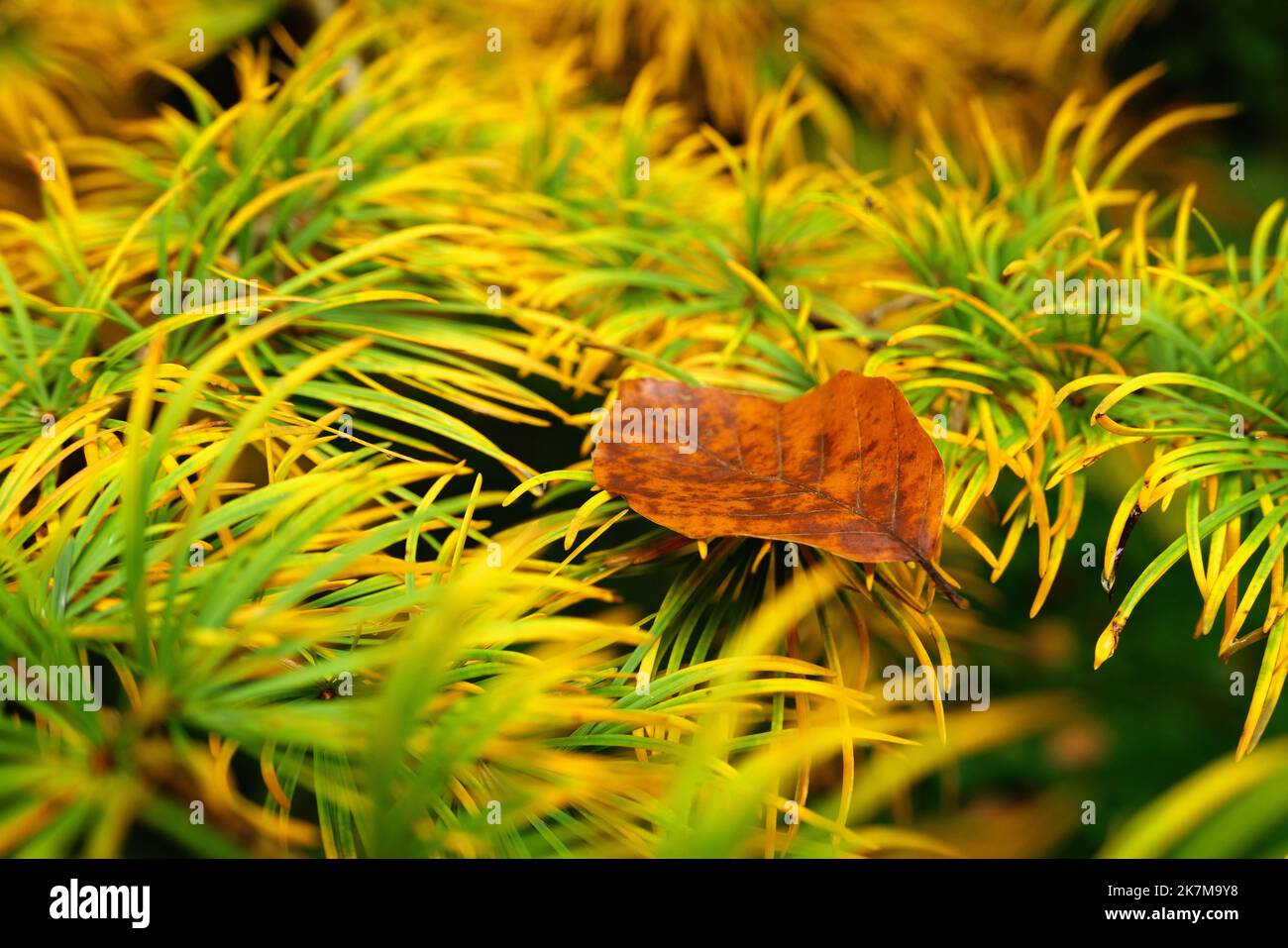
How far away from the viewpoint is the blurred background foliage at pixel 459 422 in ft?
0.78

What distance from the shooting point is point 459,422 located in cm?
38

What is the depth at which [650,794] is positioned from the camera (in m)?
0.28

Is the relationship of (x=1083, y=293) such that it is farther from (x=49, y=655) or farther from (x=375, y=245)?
(x=49, y=655)

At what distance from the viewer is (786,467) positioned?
1.14 feet

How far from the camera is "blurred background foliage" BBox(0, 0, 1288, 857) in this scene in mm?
239

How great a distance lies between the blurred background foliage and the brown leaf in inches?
1.0

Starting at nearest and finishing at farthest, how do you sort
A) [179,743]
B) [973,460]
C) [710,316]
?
[179,743] < [973,460] < [710,316]

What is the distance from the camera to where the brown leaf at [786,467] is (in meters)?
0.32

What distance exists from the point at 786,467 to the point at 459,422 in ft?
0.45

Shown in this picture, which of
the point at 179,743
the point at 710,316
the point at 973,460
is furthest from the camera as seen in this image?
the point at 710,316

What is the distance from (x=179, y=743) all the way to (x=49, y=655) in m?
0.06

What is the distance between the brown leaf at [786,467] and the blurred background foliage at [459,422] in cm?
3
